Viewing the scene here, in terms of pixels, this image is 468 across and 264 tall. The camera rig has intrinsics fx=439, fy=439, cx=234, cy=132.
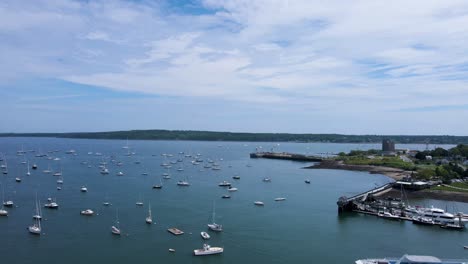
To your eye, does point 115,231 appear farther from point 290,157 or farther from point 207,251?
point 290,157

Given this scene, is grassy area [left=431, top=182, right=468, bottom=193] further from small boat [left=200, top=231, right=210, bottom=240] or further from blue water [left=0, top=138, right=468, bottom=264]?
small boat [left=200, top=231, right=210, bottom=240]

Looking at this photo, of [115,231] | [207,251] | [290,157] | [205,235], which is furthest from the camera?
[290,157]

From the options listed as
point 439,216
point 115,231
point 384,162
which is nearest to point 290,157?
point 384,162

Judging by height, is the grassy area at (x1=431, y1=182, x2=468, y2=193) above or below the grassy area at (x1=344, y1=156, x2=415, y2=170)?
below

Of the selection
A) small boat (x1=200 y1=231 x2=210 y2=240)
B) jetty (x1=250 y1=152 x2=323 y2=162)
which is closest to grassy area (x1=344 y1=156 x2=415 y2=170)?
jetty (x1=250 y1=152 x2=323 y2=162)

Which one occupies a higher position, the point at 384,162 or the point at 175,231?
the point at 384,162

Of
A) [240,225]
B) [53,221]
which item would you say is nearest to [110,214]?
[53,221]

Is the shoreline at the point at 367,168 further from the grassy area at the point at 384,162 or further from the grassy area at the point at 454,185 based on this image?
the grassy area at the point at 454,185

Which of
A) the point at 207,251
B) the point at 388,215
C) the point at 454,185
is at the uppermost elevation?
the point at 454,185

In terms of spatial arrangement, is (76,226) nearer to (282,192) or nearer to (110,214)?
(110,214)

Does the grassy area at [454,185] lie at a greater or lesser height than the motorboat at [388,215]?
greater

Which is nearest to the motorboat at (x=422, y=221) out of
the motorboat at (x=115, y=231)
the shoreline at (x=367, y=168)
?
the motorboat at (x=115, y=231)
